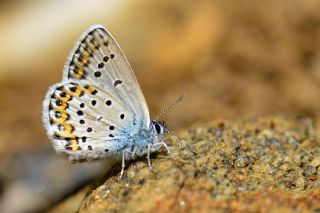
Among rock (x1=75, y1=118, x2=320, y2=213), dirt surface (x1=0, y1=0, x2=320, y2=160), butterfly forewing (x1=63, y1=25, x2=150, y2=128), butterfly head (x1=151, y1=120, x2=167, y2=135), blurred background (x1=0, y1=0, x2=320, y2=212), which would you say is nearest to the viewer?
rock (x1=75, y1=118, x2=320, y2=213)

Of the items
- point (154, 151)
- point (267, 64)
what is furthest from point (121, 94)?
point (267, 64)

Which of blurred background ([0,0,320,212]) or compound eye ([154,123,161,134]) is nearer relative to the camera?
compound eye ([154,123,161,134])

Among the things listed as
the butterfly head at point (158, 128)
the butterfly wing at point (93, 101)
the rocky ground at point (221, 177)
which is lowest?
the rocky ground at point (221, 177)

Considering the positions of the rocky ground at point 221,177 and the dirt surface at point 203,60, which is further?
the dirt surface at point 203,60

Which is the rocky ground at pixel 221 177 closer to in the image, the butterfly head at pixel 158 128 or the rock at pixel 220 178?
the rock at pixel 220 178

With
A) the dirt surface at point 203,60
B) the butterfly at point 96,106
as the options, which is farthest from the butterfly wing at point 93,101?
the dirt surface at point 203,60

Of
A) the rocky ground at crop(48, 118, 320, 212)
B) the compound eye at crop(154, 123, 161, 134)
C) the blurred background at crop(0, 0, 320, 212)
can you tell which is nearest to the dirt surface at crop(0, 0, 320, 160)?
the blurred background at crop(0, 0, 320, 212)

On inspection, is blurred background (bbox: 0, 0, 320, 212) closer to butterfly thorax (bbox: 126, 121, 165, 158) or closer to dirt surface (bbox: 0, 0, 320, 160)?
dirt surface (bbox: 0, 0, 320, 160)
